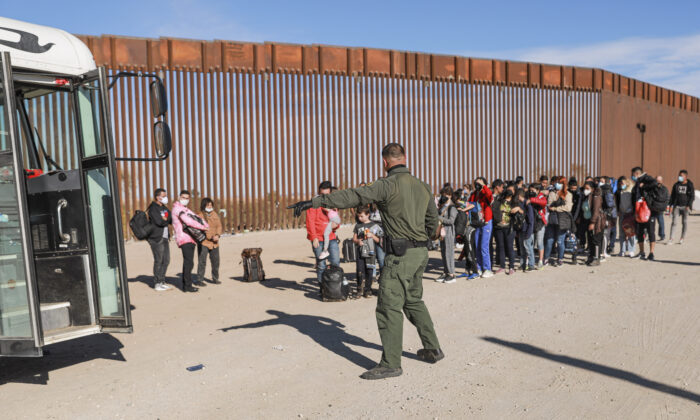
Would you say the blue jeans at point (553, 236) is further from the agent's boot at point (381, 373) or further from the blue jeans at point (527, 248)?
the agent's boot at point (381, 373)

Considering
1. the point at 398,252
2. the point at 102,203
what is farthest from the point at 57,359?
the point at 398,252

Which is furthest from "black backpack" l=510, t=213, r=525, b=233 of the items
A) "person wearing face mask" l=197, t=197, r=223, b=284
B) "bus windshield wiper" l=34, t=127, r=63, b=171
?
"bus windshield wiper" l=34, t=127, r=63, b=171

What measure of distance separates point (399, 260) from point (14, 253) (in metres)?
3.15

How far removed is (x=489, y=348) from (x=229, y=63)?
45.7ft

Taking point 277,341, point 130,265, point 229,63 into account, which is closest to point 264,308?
point 277,341

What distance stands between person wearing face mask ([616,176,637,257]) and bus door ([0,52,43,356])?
1051 centimetres

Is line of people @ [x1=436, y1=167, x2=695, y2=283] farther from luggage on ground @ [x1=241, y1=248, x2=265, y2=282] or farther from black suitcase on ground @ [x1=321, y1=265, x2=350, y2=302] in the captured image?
luggage on ground @ [x1=241, y1=248, x2=265, y2=282]

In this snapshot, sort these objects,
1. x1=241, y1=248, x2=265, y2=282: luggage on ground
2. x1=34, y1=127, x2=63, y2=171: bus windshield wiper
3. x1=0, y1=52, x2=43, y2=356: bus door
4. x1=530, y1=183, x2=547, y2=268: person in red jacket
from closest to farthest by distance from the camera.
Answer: x1=0, y1=52, x2=43, y2=356: bus door
x1=34, y1=127, x2=63, y2=171: bus windshield wiper
x1=241, y1=248, x2=265, y2=282: luggage on ground
x1=530, y1=183, x2=547, y2=268: person in red jacket

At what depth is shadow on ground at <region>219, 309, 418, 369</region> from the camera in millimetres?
5544

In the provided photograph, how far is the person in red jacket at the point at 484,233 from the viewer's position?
9727 mm

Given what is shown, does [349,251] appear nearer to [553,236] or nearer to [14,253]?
[553,236]

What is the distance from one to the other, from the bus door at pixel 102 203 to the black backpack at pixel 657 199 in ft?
32.6

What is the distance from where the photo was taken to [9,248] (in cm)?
466

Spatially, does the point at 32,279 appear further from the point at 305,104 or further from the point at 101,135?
the point at 305,104
